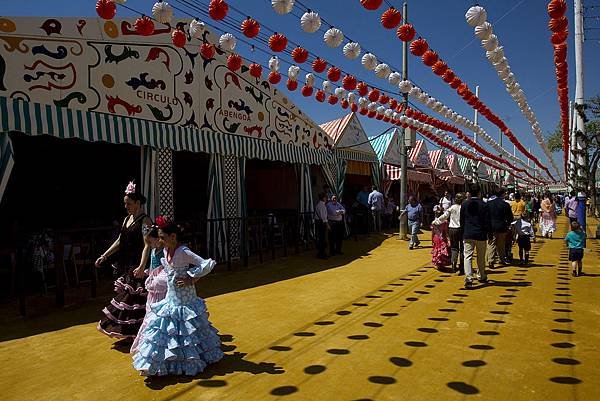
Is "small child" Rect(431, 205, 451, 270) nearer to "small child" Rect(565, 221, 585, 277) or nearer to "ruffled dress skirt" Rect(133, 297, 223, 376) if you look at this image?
"small child" Rect(565, 221, 585, 277)

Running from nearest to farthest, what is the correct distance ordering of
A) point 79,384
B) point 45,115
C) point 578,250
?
1. point 79,384
2. point 45,115
3. point 578,250

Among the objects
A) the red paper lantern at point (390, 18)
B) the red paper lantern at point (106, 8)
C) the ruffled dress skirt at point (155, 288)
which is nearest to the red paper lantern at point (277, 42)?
the red paper lantern at point (390, 18)

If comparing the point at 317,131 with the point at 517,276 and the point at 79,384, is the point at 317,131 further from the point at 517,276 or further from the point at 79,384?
the point at 79,384

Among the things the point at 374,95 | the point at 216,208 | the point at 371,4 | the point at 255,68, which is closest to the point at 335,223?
the point at 216,208

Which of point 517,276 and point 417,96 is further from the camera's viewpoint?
point 417,96

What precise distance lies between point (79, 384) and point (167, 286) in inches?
39.9

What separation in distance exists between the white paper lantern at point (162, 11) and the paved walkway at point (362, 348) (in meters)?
4.01

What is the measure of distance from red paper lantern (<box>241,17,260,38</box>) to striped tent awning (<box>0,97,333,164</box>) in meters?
2.79

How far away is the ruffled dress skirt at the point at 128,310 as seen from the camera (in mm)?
4074

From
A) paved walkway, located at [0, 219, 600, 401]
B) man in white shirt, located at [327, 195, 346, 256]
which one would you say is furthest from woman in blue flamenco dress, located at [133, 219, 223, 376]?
man in white shirt, located at [327, 195, 346, 256]

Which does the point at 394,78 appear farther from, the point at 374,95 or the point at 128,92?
the point at 128,92

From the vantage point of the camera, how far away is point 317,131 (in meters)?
12.4

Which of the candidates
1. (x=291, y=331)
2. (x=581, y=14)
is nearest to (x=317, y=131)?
(x=291, y=331)

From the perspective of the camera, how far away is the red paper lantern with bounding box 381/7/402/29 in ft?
17.7
